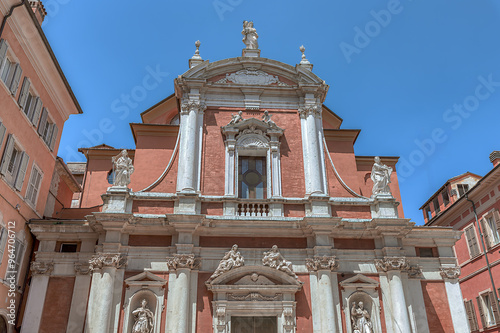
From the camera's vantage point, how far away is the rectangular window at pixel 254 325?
41.8 feet

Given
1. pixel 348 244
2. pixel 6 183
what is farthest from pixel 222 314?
pixel 6 183

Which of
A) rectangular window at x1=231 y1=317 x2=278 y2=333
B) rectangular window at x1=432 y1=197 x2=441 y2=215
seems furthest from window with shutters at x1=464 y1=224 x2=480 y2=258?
rectangular window at x1=231 y1=317 x2=278 y2=333

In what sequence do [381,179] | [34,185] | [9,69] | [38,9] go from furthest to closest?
[38,9] < [381,179] < [34,185] < [9,69]

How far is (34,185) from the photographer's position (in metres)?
14.5

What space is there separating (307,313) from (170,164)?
6629mm

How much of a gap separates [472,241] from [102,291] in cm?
1684

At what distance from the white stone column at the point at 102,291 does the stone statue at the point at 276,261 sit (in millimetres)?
4266

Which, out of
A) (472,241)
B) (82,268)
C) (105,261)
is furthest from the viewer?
(472,241)

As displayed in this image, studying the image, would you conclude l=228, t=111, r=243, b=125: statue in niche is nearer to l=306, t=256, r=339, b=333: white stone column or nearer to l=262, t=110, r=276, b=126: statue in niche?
l=262, t=110, r=276, b=126: statue in niche

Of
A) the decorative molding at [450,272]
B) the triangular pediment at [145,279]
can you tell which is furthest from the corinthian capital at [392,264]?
the triangular pediment at [145,279]

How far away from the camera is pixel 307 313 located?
42.1 ft

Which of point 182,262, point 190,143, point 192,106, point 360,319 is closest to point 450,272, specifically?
point 360,319

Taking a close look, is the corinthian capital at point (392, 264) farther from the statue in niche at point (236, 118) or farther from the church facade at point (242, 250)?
the statue in niche at point (236, 118)

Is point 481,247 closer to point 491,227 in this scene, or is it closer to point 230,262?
point 491,227
